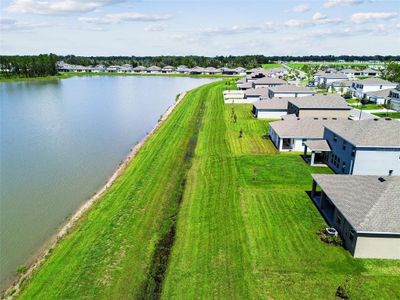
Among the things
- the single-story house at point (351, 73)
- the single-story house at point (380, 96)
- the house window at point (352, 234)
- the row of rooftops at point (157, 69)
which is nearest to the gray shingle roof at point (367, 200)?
the house window at point (352, 234)

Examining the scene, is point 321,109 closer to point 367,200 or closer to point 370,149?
point 370,149

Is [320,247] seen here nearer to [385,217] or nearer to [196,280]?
[385,217]

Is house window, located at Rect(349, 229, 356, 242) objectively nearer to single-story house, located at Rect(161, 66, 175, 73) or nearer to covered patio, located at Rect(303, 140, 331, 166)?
covered patio, located at Rect(303, 140, 331, 166)

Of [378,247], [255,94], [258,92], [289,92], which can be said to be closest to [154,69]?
[258,92]

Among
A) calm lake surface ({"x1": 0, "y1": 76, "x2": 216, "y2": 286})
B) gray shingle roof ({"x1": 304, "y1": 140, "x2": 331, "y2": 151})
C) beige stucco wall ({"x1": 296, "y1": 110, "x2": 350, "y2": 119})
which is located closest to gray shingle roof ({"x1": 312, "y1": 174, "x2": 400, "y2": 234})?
gray shingle roof ({"x1": 304, "y1": 140, "x2": 331, "y2": 151})

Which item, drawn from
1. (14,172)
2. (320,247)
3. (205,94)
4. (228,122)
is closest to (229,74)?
(205,94)

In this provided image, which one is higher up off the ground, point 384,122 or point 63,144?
point 384,122

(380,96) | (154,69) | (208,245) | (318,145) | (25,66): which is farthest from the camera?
(154,69)
